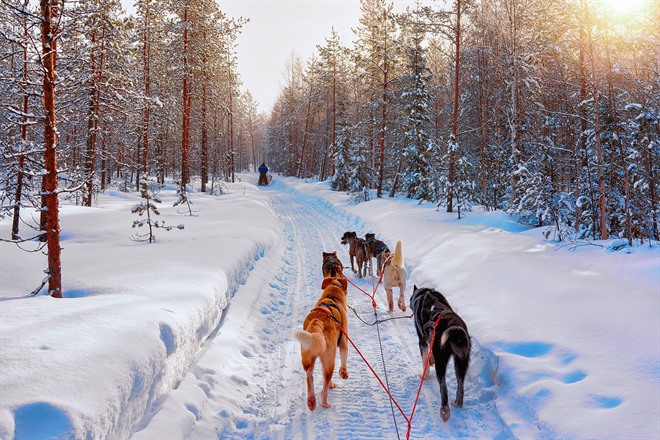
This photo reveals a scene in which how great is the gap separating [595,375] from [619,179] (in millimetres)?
10589

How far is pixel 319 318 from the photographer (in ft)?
13.6

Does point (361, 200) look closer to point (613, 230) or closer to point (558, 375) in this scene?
point (613, 230)

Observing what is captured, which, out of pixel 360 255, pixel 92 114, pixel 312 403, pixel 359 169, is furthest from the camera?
pixel 359 169

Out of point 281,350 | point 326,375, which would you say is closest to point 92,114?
point 281,350

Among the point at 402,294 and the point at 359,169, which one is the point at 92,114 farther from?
the point at 359,169

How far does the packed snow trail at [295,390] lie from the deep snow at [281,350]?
0.07ft

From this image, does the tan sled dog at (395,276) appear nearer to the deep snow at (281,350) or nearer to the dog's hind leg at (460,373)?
the deep snow at (281,350)

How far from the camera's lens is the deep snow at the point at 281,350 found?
306 centimetres

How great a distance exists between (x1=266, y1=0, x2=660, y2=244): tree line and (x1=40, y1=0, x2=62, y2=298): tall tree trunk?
35.6ft

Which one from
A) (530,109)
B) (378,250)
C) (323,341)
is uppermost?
(530,109)

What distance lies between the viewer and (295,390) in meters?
4.36

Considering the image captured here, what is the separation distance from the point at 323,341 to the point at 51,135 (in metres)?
4.82

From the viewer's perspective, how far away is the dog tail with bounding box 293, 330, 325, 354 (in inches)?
135

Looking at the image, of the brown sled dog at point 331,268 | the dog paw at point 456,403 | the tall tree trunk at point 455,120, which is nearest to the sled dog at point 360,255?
the brown sled dog at point 331,268
